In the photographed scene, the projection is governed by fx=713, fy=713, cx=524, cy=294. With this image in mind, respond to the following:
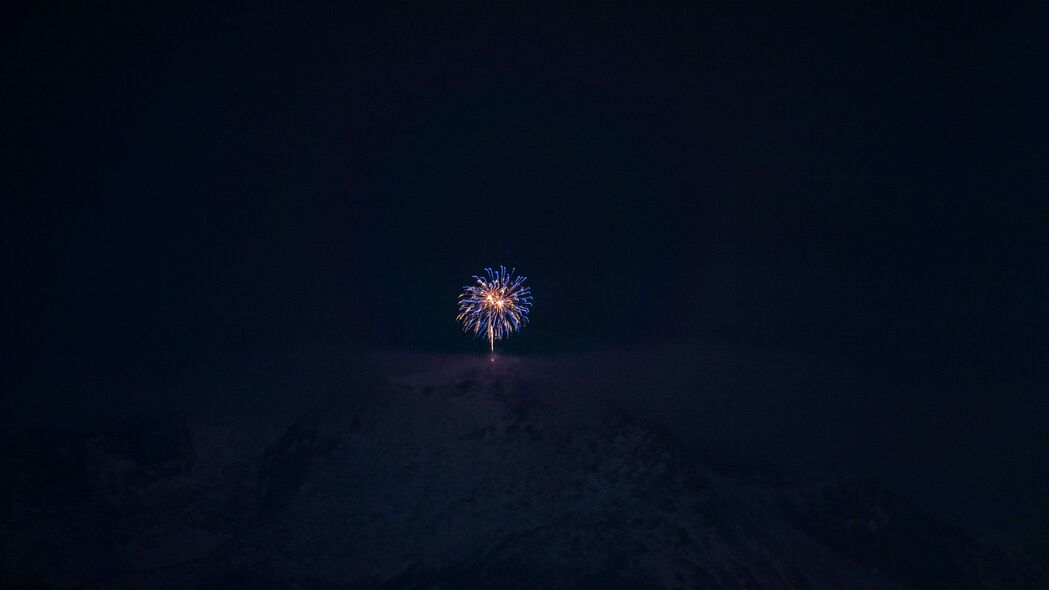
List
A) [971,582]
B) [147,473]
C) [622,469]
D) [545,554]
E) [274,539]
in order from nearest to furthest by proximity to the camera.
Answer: [545,554] < [274,539] < [622,469] < [971,582] < [147,473]

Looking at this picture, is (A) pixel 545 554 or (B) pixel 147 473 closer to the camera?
(A) pixel 545 554

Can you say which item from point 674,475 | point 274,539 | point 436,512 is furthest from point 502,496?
point 274,539

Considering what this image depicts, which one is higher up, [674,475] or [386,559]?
[674,475]

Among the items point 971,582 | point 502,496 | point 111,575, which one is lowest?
point 971,582

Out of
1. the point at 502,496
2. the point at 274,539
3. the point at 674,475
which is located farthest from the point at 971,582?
the point at 274,539

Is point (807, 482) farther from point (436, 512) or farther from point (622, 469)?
point (436, 512)

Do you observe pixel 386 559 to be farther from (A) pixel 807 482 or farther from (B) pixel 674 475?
(A) pixel 807 482

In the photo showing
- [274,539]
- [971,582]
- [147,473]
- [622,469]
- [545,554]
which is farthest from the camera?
[147,473]
